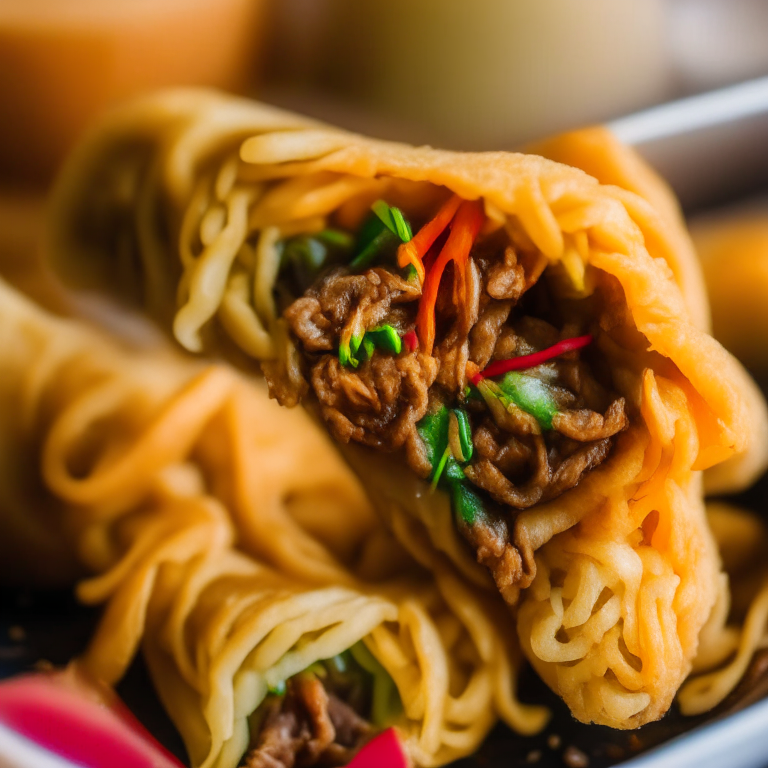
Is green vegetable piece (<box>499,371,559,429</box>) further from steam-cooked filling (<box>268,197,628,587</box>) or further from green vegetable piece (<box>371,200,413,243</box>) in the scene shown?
green vegetable piece (<box>371,200,413,243</box>)

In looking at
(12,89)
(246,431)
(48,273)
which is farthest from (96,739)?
(12,89)

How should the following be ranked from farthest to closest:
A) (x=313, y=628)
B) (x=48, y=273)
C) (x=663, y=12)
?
(x=48, y=273) < (x=663, y=12) < (x=313, y=628)

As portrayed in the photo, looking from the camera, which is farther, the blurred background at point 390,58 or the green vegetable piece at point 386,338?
the blurred background at point 390,58

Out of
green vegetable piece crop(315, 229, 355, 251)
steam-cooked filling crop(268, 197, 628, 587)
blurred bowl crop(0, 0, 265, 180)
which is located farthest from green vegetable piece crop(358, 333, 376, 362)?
blurred bowl crop(0, 0, 265, 180)

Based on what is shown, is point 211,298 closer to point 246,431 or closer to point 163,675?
point 246,431

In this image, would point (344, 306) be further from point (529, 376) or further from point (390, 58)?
point (390, 58)

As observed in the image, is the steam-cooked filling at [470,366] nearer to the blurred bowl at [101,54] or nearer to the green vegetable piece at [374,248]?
the green vegetable piece at [374,248]

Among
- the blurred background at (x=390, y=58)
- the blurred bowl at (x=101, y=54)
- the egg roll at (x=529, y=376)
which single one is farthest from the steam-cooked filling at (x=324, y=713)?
the blurred bowl at (x=101, y=54)
